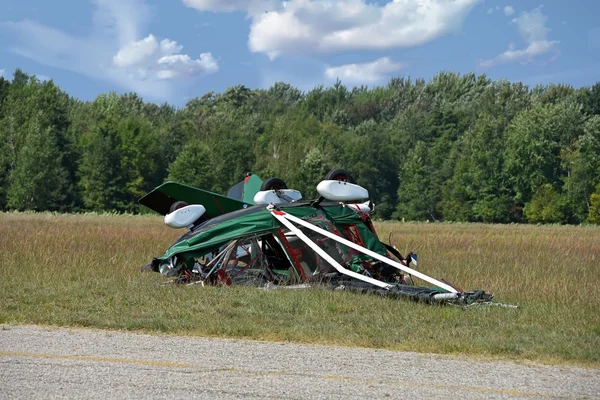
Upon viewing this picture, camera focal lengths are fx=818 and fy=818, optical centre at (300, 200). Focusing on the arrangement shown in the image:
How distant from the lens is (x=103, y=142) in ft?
266

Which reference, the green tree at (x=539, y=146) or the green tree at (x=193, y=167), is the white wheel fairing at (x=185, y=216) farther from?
the green tree at (x=193, y=167)

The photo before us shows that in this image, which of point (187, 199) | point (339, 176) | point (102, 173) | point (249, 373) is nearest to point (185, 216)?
point (187, 199)

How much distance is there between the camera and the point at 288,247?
41.3 ft

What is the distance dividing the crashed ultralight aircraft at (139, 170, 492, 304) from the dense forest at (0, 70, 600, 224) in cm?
5963

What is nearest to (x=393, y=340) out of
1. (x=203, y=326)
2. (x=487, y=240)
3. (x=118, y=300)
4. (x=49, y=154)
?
(x=203, y=326)

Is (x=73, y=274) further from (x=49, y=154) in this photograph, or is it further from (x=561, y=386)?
(x=49, y=154)

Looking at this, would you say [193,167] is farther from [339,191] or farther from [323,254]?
[323,254]

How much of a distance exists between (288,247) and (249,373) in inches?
231

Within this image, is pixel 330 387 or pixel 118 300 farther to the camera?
pixel 118 300

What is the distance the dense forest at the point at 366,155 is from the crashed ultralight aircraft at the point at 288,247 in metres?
59.6

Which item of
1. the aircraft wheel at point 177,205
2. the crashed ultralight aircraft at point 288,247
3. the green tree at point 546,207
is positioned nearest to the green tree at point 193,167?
the green tree at point 546,207

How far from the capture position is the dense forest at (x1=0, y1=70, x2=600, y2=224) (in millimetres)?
74438

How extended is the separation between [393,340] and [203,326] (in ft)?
7.04

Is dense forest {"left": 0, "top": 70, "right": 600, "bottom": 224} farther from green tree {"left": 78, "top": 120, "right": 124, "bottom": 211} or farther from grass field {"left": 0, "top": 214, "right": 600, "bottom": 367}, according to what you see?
grass field {"left": 0, "top": 214, "right": 600, "bottom": 367}
